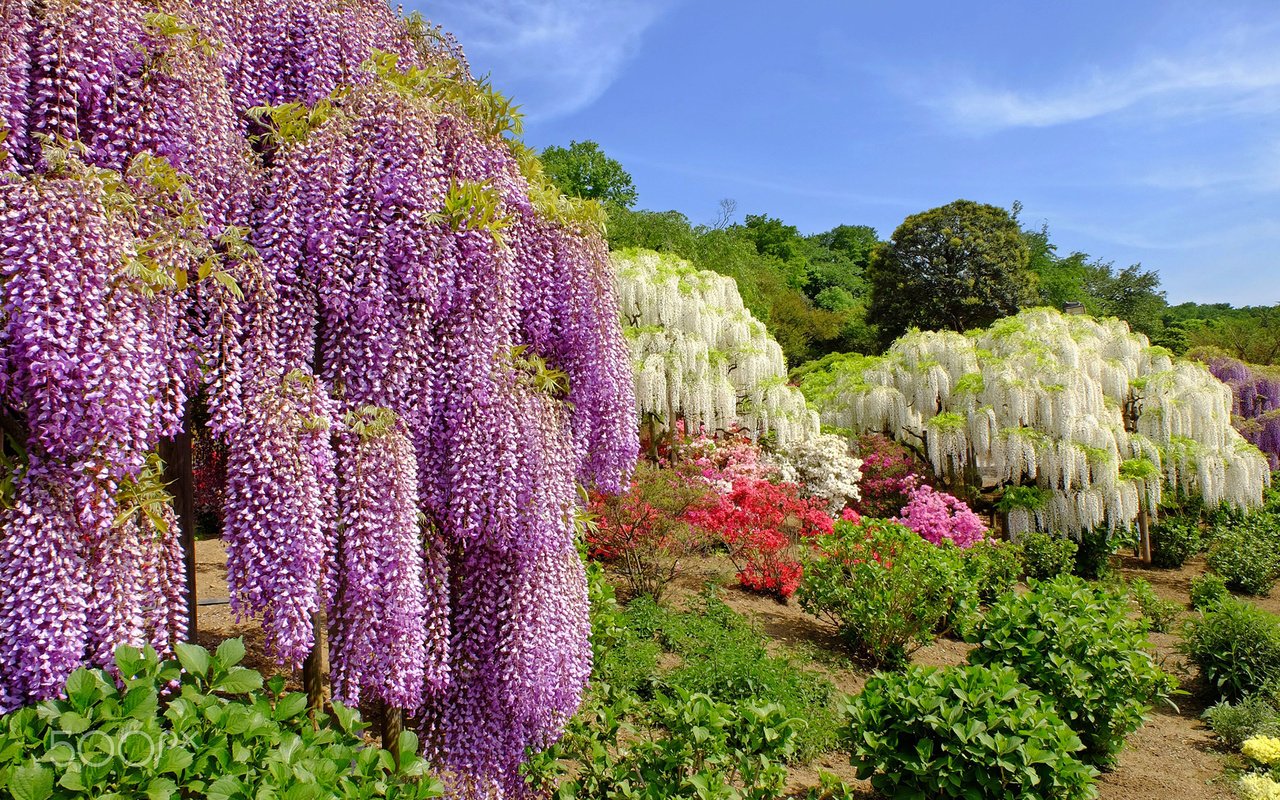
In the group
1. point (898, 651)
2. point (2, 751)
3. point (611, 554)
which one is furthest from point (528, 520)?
point (898, 651)

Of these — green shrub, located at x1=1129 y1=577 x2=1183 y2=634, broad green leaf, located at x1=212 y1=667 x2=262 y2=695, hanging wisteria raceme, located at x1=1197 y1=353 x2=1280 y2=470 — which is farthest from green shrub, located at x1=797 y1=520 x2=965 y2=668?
hanging wisteria raceme, located at x1=1197 y1=353 x2=1280 y2=470

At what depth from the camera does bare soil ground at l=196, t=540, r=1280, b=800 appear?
19.9ft

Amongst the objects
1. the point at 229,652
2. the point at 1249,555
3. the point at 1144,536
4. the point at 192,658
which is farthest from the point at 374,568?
the point at 1144,536

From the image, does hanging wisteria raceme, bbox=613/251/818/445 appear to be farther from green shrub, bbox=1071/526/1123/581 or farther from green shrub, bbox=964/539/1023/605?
green shrub, bbox=1071/526/1123/581

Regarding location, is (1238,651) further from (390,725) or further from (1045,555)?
(390,725)

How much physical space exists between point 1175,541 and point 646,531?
10657mm

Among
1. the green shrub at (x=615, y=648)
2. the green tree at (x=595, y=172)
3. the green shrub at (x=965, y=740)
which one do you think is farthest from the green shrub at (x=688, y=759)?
the green tree at (x=595, y=172)

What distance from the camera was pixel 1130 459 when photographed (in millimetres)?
12859

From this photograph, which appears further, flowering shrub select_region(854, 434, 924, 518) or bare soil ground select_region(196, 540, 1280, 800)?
flowering shrub select_region(854, 434, 924, 518)

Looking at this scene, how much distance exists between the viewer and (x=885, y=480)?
44.1 ft

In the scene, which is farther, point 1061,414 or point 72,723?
point 1061,414

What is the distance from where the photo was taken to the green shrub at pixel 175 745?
226 cm

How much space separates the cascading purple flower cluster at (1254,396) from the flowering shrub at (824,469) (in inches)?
413

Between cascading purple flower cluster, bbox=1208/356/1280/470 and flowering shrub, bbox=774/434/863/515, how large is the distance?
10479mm
